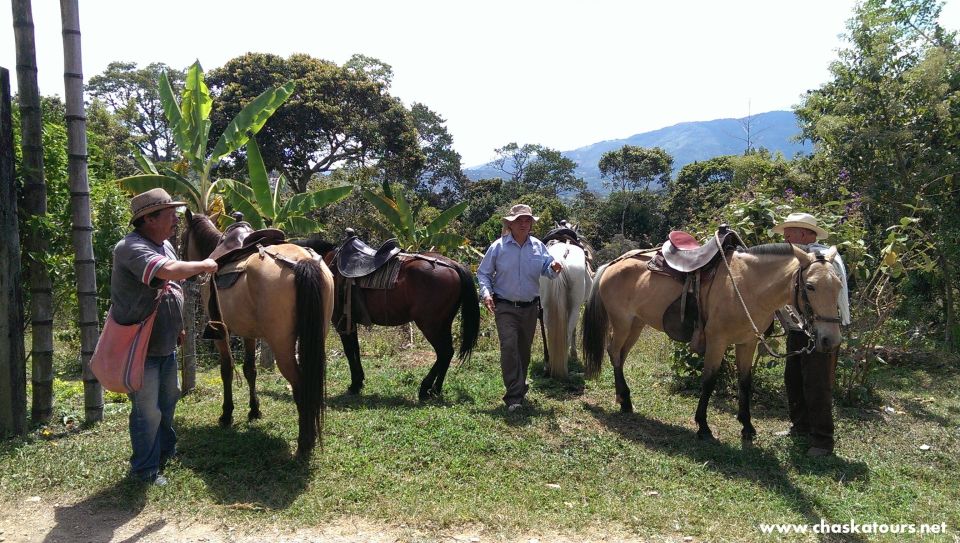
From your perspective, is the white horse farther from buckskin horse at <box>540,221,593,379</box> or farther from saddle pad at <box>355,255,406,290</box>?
saddle pad at <box>355,255,406,290</box>

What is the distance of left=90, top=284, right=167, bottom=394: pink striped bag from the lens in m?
3.64

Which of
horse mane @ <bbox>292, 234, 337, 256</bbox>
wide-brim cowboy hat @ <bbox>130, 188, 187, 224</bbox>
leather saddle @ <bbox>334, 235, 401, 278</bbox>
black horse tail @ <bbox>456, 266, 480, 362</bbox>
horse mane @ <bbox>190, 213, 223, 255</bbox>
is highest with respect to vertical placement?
wide-brim cowboy hat @ <bbox>130, 188, 187, 224</bbox>

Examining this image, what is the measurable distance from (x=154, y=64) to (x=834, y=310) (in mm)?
44347

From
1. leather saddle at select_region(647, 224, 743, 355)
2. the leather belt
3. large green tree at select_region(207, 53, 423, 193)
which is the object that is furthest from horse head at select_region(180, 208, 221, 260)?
large green tree at select_region(207, 53, 423, 193)

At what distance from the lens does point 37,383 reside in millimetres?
4930

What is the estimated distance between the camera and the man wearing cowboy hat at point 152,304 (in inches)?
139

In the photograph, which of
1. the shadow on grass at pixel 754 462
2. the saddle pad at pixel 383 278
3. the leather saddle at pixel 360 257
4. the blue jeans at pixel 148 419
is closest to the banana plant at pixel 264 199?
the leather saddle at pixel 360 257

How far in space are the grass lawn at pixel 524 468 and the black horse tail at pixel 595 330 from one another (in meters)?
0.41

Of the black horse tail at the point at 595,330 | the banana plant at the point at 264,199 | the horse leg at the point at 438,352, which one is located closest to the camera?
the horse leg at the point at 438,352

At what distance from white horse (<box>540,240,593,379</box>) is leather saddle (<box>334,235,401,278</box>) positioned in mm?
1748

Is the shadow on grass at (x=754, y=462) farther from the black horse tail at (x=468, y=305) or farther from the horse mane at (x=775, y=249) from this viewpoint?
the black horse tail at (x=468, y=305)

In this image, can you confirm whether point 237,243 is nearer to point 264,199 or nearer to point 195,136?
point 195,136

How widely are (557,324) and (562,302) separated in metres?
0.24

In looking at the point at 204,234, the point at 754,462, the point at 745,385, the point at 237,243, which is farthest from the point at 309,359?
the point at 745,385
